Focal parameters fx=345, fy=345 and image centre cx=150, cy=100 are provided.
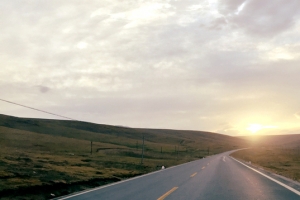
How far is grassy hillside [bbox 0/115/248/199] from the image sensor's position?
2004 cm

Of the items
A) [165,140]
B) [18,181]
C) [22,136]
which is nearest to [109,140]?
[22,136]

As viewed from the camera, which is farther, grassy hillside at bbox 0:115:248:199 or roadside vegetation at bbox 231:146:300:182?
roadside vegetation at bbox 231:146:300:182

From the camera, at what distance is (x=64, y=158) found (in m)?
56.8

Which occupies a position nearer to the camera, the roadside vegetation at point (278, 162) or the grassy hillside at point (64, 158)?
the grassy hillside at point (64, 158)

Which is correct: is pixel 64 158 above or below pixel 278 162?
below

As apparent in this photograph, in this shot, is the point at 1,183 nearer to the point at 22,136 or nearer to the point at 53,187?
the point at 53,187

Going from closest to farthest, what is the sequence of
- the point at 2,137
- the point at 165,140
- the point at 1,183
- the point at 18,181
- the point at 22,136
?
the point at 1,183 → the point at 18,181 → the point at 2,137 → the point at 22,136 → the point at 165,140

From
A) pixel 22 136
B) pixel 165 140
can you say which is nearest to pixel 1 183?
pixel 22 136

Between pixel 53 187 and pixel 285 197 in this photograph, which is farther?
pixel 53 187

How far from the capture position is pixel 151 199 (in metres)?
13.3

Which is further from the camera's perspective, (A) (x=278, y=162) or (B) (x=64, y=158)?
(A) (x=278, y=162)

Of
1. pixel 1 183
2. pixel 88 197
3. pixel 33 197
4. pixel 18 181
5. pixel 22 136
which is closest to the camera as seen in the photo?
pixel 88 197

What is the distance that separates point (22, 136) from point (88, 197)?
99670mm

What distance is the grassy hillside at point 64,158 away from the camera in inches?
789
